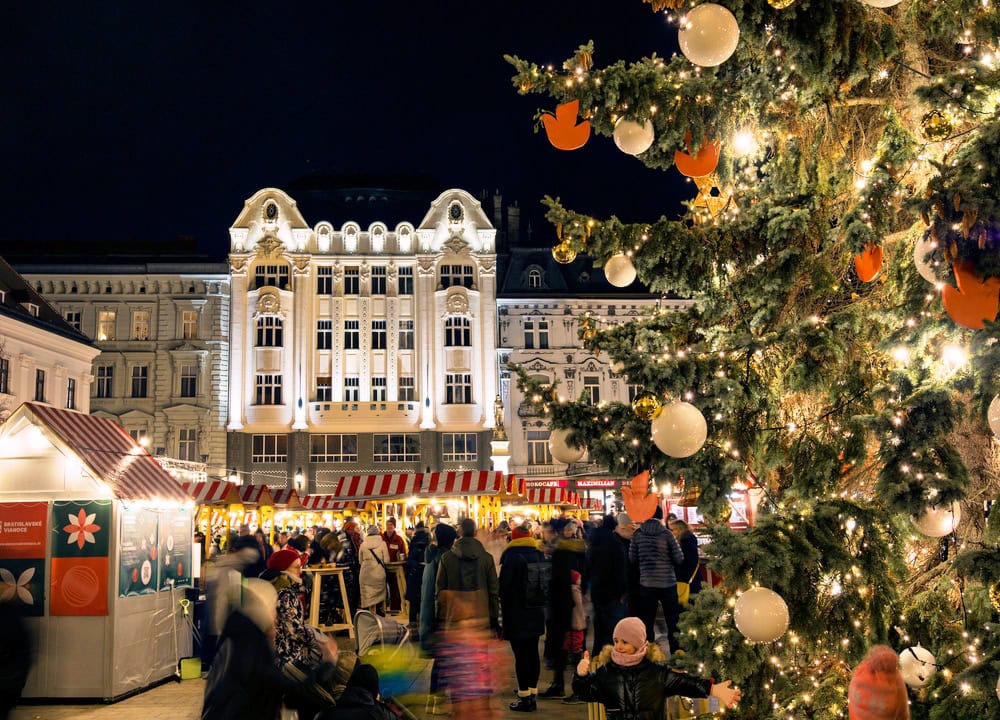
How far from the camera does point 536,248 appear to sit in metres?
52.4

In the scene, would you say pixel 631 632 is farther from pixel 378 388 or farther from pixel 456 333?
pixel 456 333

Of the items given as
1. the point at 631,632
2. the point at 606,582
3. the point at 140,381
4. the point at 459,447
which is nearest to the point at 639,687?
the point at 631,632

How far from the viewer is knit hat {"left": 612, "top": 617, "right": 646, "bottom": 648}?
6594mm

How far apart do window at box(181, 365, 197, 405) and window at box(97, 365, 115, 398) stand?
353 centimetres

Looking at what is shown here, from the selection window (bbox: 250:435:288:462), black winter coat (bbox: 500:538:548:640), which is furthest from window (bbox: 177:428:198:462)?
black winter coat (bbox: 500:538:548:640)

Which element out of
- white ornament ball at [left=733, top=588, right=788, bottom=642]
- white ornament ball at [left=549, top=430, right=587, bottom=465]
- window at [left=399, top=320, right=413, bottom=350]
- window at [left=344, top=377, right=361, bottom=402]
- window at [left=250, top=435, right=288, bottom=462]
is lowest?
white ornament ball at [left=733, top=588, right=788, bottom=642]

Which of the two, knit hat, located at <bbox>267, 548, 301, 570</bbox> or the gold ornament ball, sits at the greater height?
the gold ornament ball

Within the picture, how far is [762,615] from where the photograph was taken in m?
5.12

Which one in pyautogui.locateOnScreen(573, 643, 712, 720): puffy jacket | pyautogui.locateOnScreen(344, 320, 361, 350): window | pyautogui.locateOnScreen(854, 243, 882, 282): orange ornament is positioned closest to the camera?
pyautogui.locateOnScreen(854, 243, 882, 282): orange ornament

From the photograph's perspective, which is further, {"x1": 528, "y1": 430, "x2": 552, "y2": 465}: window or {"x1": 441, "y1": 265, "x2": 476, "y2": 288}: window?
{"x1": 441, "y1": 265, "x2": 476, "y2": 288}: window

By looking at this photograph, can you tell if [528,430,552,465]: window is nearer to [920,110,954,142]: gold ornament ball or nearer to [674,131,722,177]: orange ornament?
[674,131,722,177]: orange ornament

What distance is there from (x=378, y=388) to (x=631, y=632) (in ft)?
139

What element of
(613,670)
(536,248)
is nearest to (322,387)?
(536,248)

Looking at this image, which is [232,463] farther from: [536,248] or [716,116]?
[716,116]
